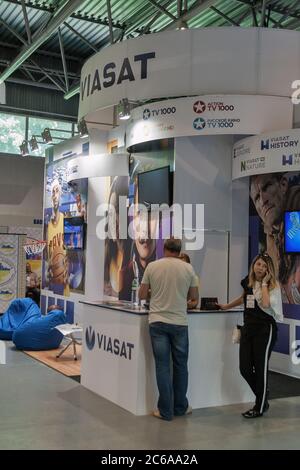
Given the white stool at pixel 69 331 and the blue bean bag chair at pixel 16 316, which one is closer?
the white stool at pixel 69 331

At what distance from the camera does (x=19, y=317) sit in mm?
8695

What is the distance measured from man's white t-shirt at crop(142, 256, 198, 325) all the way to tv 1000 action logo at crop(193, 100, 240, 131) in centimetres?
226

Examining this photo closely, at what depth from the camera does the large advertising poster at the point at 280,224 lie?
21.4 feet

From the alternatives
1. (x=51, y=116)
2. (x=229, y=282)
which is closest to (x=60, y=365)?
(x=229, y=282)

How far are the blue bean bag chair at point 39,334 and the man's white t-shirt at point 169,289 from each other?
3.49 metres

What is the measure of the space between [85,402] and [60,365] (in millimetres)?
1821

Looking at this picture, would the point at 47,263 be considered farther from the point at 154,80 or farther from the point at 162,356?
the point at 162,356

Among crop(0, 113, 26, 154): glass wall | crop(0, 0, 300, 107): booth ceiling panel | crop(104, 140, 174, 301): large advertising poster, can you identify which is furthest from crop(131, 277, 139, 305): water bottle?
crop(0, 113, 26, 154): glass wall

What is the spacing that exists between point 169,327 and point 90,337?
1255 millimetres

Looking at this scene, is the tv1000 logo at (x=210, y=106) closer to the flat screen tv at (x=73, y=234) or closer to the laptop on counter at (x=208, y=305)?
the laptop on counter at (x=208, y=305)

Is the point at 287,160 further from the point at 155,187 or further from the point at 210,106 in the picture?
the point at 155,187

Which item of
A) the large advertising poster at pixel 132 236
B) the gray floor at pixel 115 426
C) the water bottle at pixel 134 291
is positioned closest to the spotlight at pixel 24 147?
the large advertising poster at pixel 132 236

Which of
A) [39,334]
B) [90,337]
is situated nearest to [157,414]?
[90,337]

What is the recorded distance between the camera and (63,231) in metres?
9.80
